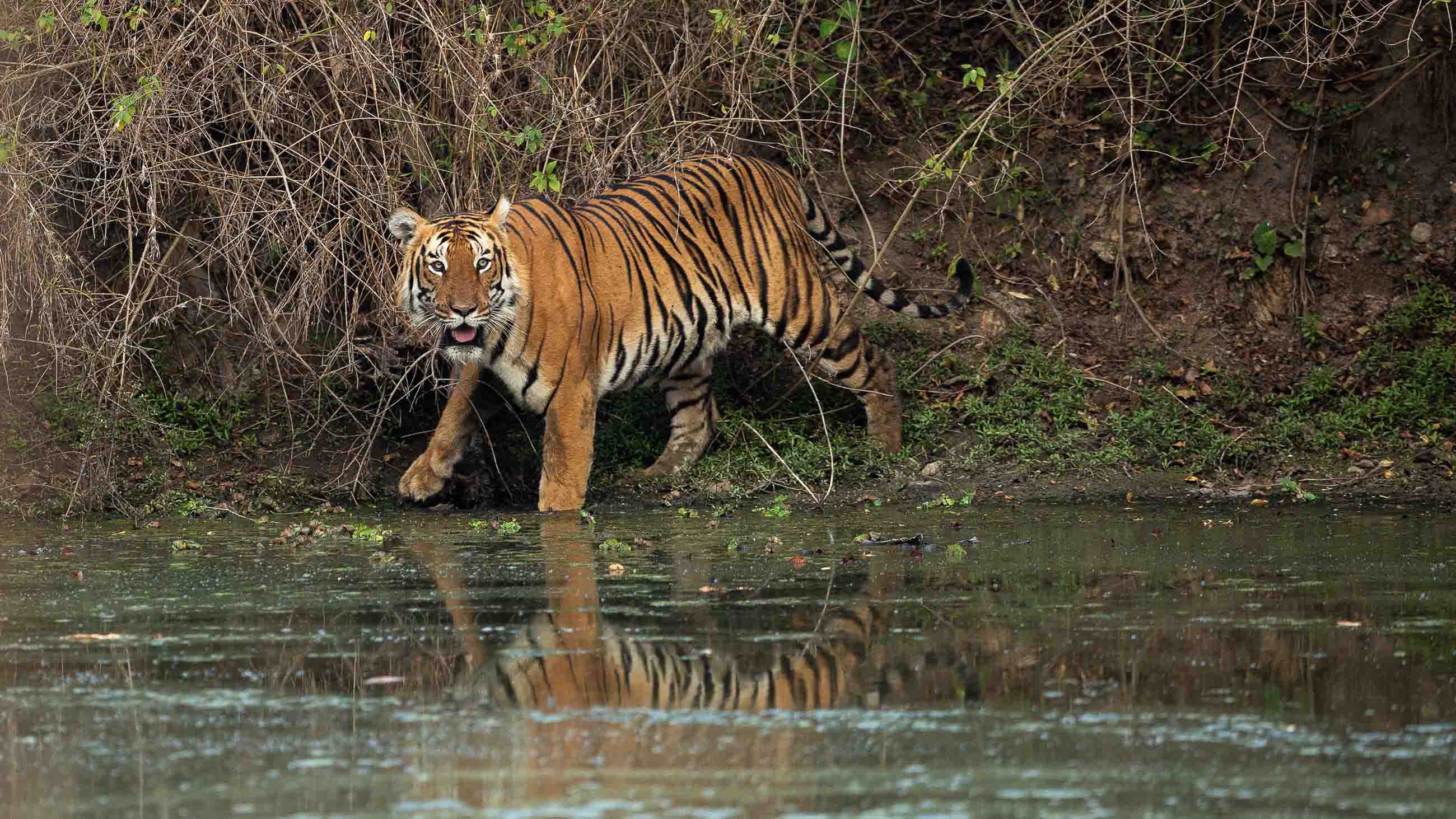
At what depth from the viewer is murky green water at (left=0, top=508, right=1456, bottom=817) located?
11.1 ft

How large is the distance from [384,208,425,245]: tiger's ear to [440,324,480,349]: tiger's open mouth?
463mm

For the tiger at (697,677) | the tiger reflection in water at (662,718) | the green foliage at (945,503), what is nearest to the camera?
the tiger reflection in water at (662,718)

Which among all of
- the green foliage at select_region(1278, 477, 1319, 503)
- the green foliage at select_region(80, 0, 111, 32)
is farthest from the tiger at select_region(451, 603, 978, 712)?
the green foliage at select_region(80, 0, 111, 32)

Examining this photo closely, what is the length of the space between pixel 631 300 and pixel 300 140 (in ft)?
5.65

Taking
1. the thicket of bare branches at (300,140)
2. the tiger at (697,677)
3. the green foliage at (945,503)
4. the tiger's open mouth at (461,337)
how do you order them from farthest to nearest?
the thicket of bare branches at (300,140), the green foliage at (945,503), the tiger's open mouth at (461,337), the tiger at (697,677)

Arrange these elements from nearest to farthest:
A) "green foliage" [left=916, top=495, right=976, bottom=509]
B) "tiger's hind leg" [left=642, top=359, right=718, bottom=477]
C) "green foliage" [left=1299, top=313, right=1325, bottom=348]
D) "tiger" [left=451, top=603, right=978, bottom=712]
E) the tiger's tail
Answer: "tiger" [left=451, top=603, right=978, bottom=712] < "green foliage" [left=916, top=495, right=976, bottom=509] < "tiger's hind leg" [left=642, top=359, right=718, bottom=477] < the tiger's tail < "green foliage" [left=1299, top=313, right=1325, bottom=348]

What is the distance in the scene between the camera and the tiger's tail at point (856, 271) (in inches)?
354

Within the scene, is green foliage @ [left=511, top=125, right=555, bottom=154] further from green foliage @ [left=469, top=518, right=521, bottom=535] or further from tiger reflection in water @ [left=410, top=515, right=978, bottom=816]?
tiger reflection in water @ [left=410, top=515, right=978, bottom=816]

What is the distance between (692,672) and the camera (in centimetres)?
439

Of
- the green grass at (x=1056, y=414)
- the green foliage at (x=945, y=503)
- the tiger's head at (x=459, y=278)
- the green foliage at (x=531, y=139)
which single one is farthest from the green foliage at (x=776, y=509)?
the green foliage at (x=531, y=139)

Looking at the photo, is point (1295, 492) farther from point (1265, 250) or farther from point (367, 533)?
point (367, 533)

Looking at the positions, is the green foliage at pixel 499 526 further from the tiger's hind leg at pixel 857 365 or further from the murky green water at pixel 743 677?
the tiger's hind leg at pixel 857 365

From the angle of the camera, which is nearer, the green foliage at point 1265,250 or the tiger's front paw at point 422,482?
the tiger's front paw at point 422,482

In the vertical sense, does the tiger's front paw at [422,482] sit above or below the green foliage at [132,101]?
below
